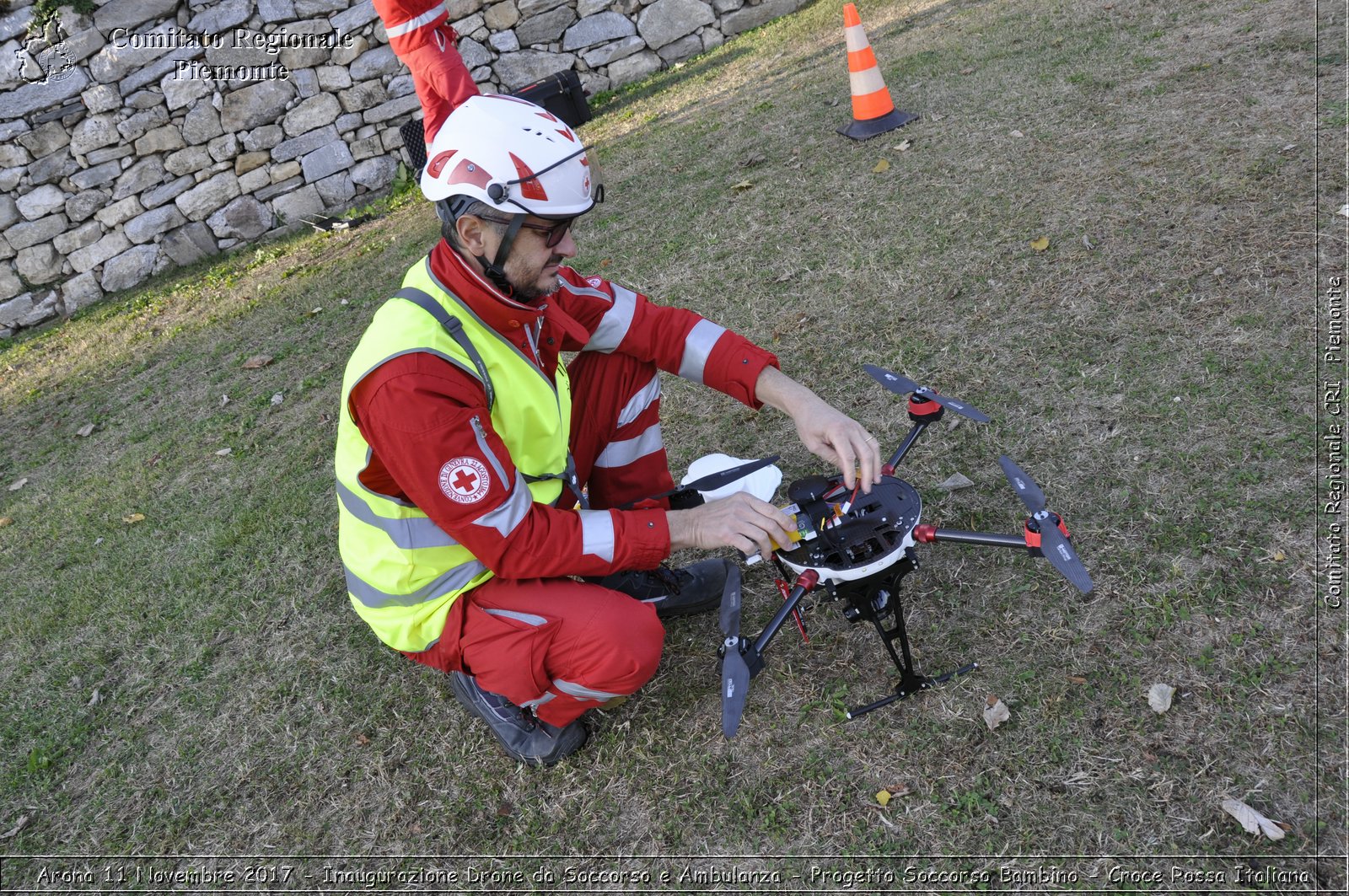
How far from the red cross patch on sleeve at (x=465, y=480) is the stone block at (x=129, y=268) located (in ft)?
26.8

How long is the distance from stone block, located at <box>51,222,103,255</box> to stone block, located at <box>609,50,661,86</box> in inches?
208

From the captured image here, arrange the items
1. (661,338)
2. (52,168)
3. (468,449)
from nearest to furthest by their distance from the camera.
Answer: (468,449), (661,338), (52,168)

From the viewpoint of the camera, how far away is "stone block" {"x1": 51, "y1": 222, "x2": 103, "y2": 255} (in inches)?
336

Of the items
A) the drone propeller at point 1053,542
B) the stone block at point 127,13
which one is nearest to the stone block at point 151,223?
the stone block at point 127,13

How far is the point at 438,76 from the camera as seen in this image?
20.6 feet

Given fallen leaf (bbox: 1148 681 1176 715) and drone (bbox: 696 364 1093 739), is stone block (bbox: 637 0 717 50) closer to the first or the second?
drone (bbox: 696 364 1093 739)

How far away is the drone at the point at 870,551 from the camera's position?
2.23m

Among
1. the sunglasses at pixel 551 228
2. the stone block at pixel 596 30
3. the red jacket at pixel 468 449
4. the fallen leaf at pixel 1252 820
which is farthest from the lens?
the stone block at pixel 596 30

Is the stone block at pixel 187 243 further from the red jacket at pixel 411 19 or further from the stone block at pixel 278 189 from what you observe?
the red jacket at pixel 411 19

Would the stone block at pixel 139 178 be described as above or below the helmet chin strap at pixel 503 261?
above

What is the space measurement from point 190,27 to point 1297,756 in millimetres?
9611

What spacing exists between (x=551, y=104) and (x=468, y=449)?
6997 millimetres

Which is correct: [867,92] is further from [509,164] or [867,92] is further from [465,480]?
[465,480]

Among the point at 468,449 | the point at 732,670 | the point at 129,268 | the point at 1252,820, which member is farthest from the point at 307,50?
the point at 1252,820
